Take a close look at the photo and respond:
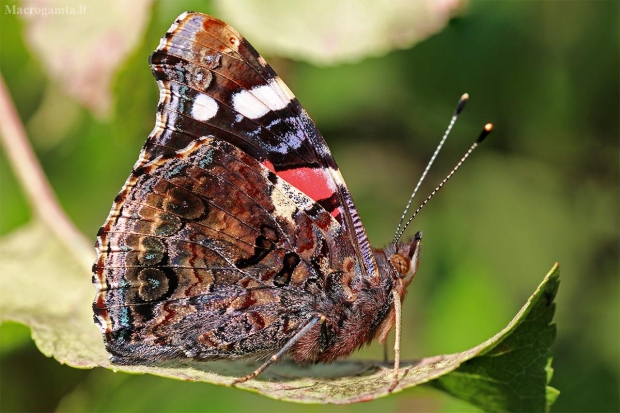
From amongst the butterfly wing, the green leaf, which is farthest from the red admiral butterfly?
the green leaf

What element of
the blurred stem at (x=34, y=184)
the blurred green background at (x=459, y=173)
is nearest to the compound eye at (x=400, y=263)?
the blurred green background at (x=459, y=173)

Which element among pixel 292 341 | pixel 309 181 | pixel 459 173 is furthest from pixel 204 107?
pixel 459 173

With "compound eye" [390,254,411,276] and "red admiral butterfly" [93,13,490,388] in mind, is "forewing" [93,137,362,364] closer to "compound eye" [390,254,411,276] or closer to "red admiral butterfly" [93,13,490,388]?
"red admiral butterfly" [93,13,490,388]

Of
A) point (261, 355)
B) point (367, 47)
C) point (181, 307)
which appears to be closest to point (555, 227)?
point (367, 47)

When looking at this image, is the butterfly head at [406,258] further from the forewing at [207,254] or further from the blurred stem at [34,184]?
the blurred stem at [34,184]

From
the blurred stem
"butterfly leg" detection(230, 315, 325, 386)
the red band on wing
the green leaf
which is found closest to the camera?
the green leaf

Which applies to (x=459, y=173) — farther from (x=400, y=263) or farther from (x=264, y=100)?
(x=264, y=100)
